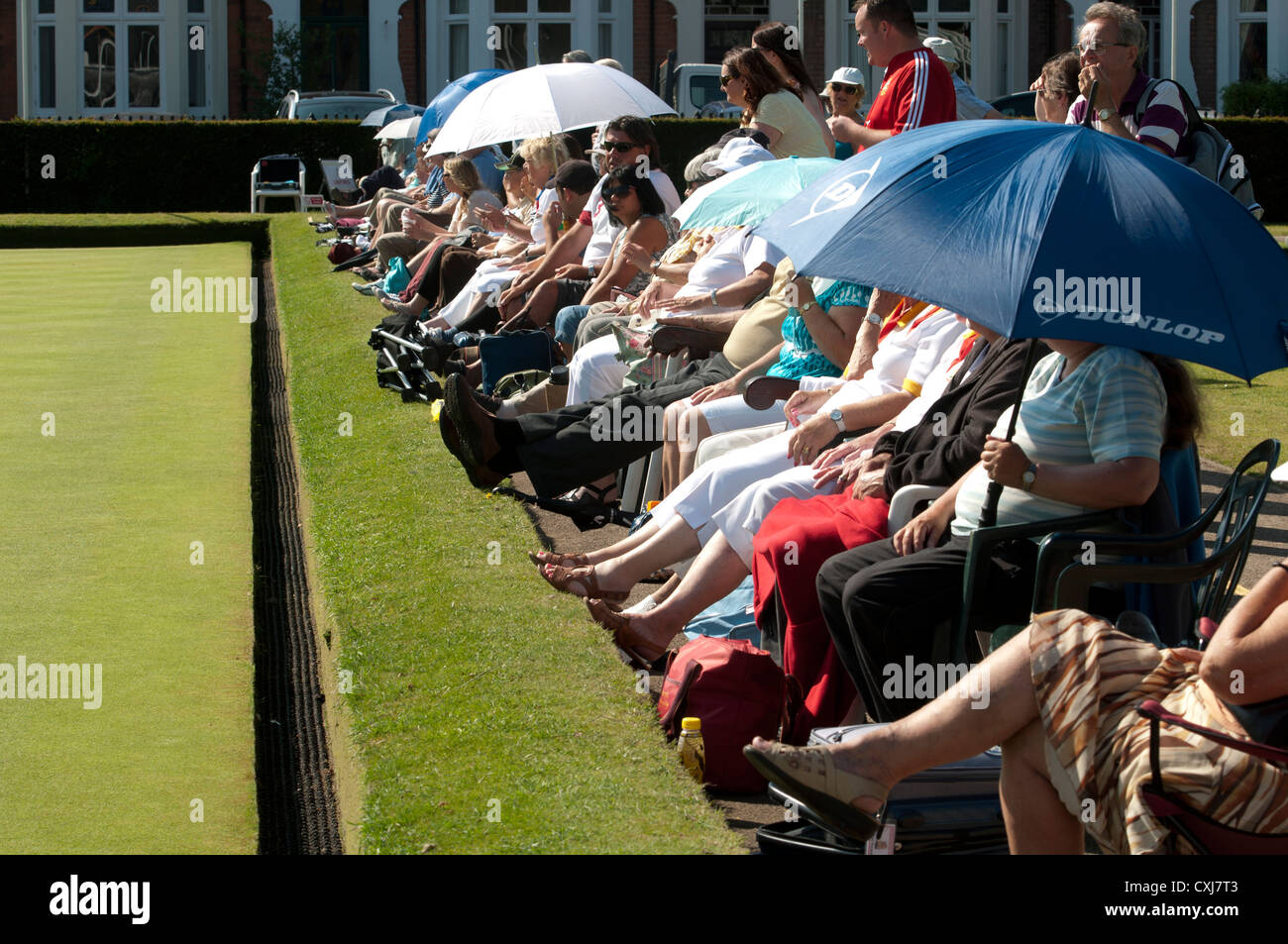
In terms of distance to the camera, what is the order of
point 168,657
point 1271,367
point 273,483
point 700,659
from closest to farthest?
point 1271,367 < point 700,659 < point 168,657 < point 273,483

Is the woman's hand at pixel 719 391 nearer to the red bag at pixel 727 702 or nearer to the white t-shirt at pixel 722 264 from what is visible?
the white t-shirt at pixel 722 264

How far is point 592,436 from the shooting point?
228 inches

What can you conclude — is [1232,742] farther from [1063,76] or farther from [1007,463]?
[1063,76]

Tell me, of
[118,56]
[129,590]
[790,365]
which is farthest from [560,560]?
[118,56]

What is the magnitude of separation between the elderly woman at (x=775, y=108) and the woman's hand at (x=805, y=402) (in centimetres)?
264

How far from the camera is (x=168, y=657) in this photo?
15.7 ft

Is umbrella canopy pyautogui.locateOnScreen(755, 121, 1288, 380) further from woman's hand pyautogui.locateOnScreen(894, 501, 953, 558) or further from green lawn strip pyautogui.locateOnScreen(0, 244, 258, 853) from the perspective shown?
green lawn strip pyautogui.locateOnScreen(0, 244, 258, 853)

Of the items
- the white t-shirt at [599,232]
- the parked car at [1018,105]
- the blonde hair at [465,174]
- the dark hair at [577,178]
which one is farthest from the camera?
the parked car at [1018,105]

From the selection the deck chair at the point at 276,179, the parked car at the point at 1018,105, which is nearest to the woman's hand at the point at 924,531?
the parked car at the point at 1018,105

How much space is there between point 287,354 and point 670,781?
26.6 feet

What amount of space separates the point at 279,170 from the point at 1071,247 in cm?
2196

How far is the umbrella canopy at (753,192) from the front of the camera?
6.02 m

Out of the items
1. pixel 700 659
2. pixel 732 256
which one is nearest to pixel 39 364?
pixel 732 256

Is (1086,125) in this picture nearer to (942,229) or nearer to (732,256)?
(942,229)
